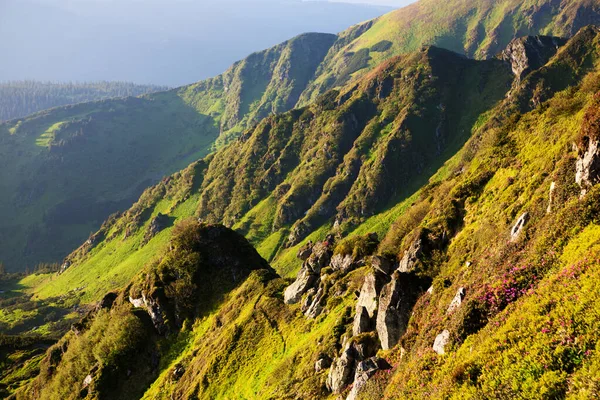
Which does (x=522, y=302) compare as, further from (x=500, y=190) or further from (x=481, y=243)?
(x=500, y=190)

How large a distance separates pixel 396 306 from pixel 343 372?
23.9 feet

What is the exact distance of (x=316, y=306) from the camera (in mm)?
49219

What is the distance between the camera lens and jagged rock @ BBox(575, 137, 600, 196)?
72.9 ft

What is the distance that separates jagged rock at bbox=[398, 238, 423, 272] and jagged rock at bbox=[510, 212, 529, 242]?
10678 millimetres

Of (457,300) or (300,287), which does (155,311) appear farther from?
(457,300)

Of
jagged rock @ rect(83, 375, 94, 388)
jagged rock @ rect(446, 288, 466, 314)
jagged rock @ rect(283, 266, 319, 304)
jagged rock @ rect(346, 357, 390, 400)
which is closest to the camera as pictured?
jagged rock @ rect(446, 288, 466, 314)

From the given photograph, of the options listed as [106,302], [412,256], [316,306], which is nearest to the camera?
[412,256]

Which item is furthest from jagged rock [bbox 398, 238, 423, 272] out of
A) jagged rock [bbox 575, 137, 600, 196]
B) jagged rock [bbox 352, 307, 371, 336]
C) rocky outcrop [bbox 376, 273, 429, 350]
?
jagged rock [bbox 575, 137, 600, 196]

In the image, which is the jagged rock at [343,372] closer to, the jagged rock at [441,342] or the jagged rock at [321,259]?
the jagged rock at [441,342]

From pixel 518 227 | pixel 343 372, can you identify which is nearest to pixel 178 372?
pixel 343 372

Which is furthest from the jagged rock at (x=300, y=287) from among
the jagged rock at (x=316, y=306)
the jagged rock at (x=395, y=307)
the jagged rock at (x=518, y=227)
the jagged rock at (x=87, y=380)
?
the jagged rock at (x=87, y=380)

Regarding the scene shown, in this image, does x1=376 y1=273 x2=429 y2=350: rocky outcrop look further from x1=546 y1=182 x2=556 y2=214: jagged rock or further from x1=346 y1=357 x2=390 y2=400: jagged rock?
x1=546 y1=182 x2=556 y2=214: jagged rock

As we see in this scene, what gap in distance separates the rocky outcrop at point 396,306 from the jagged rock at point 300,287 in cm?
2538

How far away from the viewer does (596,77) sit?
49.0 metres
